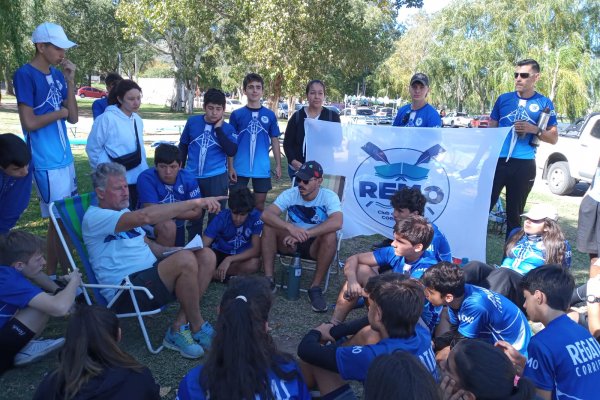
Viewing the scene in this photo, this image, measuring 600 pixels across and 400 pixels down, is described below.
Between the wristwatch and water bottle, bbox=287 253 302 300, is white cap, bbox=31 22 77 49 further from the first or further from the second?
the wristwatch

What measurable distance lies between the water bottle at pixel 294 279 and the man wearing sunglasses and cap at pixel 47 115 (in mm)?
2027

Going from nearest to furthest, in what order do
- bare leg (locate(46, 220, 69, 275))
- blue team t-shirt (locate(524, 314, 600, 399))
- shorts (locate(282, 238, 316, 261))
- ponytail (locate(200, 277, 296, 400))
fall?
1. ponytail (locate(200, 277, 296, 400))
2. blue team t-shirt (locate(524, 314, 600, 399))
3. bare leg (locate(46, 220, 69, 275))
4. shorts (locate(282, 238, 316, 261))

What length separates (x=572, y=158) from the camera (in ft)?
38.3

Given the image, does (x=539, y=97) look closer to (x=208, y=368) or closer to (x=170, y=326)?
(x=170, y=326)

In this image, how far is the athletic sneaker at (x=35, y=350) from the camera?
322cm

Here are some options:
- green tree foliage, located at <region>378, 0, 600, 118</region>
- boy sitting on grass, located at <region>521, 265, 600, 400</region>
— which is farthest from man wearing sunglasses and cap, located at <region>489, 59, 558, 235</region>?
green tree foliage, located at <region>378, 0, 600, 118</region>

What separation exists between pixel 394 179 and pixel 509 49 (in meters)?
23.7

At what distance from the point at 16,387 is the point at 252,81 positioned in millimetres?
3735

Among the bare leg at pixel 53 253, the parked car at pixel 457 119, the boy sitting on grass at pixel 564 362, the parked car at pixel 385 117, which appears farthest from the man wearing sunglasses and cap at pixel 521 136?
the parked car at pixel 457 119

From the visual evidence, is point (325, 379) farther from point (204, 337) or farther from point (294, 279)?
point (294, 279)

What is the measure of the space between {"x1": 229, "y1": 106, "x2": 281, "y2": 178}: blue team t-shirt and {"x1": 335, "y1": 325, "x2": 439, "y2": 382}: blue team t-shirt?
3454 mm

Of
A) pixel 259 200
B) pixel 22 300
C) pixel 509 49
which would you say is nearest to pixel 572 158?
pixel 259 200

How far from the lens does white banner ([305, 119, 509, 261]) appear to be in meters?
5.52

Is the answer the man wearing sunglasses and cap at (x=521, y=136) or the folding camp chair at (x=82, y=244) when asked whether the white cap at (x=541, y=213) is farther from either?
the folding camp chair at (x=82, y=244)
